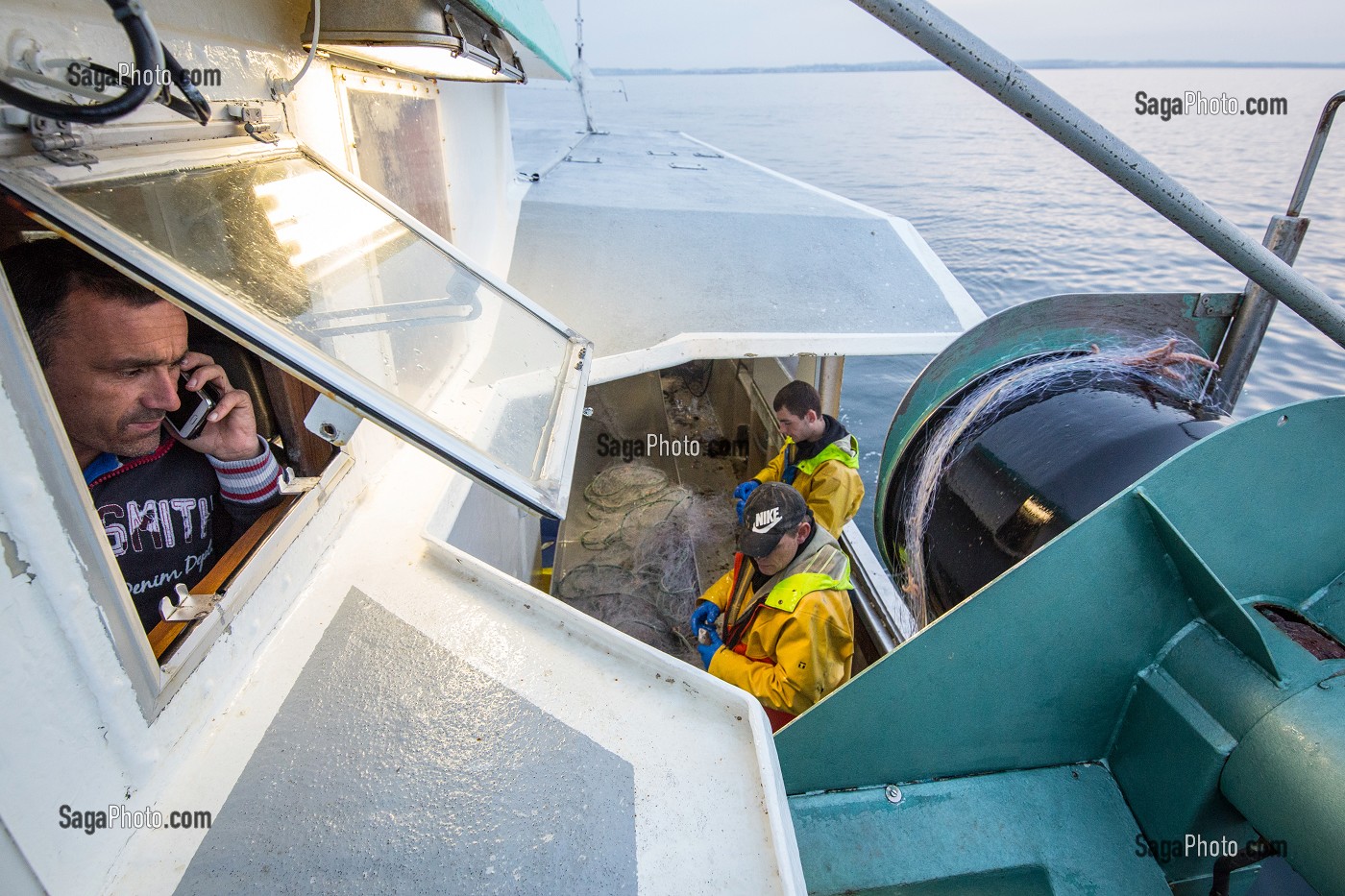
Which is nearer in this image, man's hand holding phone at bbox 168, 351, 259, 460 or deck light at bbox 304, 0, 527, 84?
man's hand holding phone at bbox 168, 351, 259, 460

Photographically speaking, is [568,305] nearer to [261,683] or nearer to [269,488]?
[269,488]

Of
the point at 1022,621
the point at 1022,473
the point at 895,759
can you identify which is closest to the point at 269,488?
the point at 895,759

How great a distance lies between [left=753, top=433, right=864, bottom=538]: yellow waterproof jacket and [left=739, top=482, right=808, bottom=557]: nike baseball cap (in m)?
1.01

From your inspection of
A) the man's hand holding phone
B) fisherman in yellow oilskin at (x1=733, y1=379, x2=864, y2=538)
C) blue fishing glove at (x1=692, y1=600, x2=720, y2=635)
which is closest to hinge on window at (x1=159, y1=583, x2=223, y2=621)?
the man's hand holding phone

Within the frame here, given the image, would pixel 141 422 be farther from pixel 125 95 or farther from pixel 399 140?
pixel 399 140

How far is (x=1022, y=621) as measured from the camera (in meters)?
1.76

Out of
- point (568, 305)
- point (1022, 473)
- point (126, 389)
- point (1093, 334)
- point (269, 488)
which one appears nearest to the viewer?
point (126, 389)

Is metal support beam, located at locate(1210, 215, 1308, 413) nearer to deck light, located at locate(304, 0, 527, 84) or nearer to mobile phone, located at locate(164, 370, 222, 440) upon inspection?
deck light, located at locate(304, 0, 527, 84)

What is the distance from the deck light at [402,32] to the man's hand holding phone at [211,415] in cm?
102

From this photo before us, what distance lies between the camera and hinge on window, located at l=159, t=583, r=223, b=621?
1.48 metres

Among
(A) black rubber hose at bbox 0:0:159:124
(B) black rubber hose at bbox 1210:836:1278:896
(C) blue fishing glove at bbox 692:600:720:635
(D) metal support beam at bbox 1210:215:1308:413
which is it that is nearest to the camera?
(A) black rubber hose at bbox 0:0:159:124

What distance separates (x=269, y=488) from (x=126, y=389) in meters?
0.46

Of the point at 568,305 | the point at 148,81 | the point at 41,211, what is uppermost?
the point at 148,81

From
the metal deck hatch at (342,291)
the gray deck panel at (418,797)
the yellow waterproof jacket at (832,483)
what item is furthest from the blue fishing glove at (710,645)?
the gray deck panel at (418,797)
